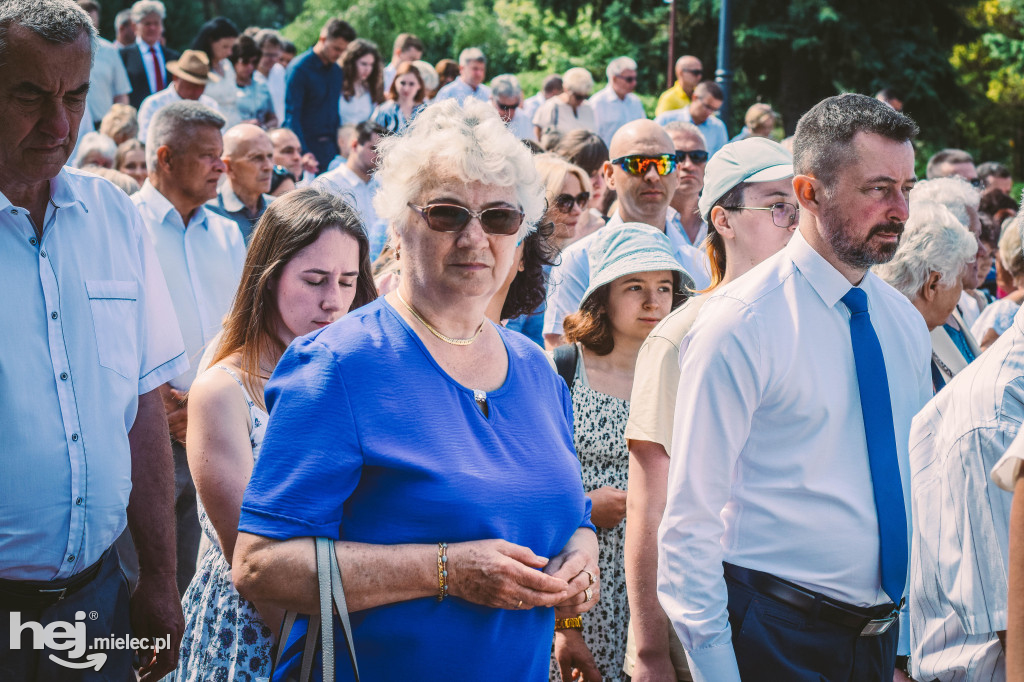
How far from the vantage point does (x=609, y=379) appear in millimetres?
3986

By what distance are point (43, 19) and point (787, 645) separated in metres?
2.64

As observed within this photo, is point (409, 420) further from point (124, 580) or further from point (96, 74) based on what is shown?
point (96, 74)

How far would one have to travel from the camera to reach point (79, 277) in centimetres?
286

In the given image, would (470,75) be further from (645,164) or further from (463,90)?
(645,164)

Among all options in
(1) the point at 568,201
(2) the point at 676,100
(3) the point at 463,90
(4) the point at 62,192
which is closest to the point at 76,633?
(4) the point at 62,192

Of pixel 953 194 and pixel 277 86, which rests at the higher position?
pixel 953 194

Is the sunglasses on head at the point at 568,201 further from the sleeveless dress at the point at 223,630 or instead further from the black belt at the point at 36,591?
the black belt at the point at 36,591

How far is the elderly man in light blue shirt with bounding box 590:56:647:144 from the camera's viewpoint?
42.9 ft

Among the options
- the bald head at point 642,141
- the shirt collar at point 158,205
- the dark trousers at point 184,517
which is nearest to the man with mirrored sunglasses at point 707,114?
the bald head at point 642,141

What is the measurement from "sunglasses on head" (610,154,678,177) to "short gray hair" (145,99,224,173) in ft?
7.35

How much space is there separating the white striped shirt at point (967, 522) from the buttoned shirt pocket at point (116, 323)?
2249 mm

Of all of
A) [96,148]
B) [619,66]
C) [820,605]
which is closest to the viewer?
[820,605]

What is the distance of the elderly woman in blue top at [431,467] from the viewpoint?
7.01 ft

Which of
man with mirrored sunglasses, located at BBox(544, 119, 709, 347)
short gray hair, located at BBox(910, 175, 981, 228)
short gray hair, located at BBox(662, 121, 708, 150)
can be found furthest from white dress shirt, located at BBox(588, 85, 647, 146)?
man with mirrored sunglasses, located at BBox(544, 119, 709, 347)
